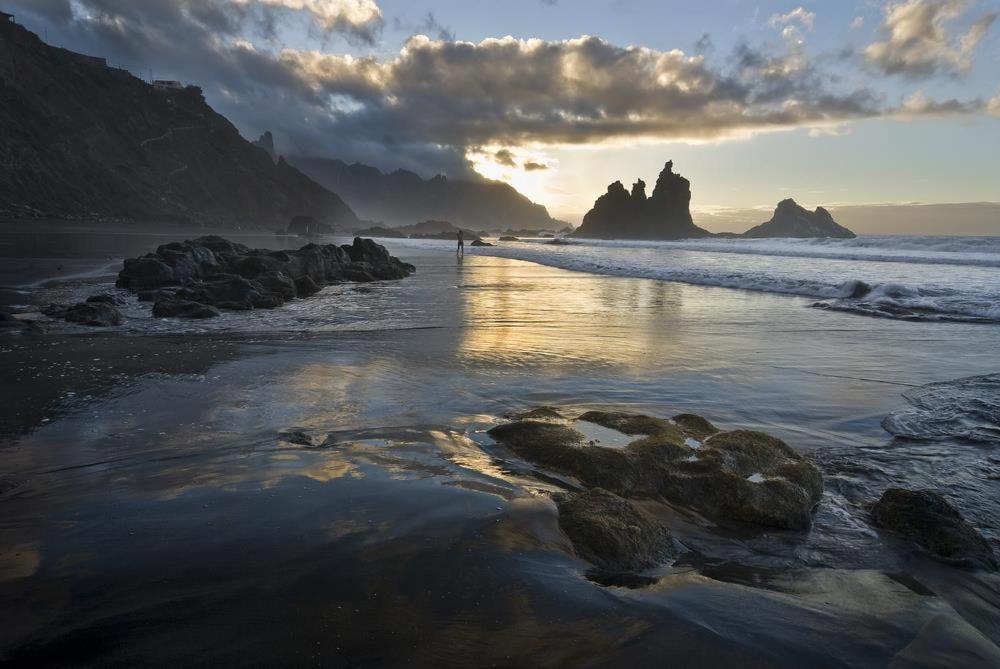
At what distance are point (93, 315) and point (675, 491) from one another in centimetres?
1181

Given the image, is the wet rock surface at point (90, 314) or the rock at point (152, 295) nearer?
the wet rock surface at point (90, 314)

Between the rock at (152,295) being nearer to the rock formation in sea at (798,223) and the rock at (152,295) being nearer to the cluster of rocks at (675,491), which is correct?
the cluster of rocks at (675,491)

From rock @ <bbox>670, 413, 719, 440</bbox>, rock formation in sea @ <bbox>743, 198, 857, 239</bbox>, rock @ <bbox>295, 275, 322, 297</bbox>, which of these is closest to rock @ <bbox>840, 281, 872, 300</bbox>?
rock @ <bbox>670, 413, 719, 440</bbox>

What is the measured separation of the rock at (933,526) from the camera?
11.3ft

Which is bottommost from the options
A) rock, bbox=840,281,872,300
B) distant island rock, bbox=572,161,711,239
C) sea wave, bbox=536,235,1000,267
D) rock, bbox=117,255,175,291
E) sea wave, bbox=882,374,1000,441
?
sea wave, bbox=882,374,1000,441

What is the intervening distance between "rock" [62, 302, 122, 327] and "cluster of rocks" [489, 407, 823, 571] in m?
9.65

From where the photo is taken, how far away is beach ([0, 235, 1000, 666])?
2.42 metres

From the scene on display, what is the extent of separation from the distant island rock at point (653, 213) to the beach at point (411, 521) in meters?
158

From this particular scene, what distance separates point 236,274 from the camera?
17.7 meters

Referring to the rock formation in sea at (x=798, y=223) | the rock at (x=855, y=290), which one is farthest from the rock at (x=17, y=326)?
the rock formation in sea at (x=798, y=223)

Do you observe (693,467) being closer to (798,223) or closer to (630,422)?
(630,422)

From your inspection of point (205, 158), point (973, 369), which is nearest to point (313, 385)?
point (973, 369)

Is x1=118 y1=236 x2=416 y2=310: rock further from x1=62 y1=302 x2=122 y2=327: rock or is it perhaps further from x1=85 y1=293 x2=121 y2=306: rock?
x1=62 y1=302 x2=122 y2=327: rock

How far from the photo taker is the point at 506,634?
8.00 feet
